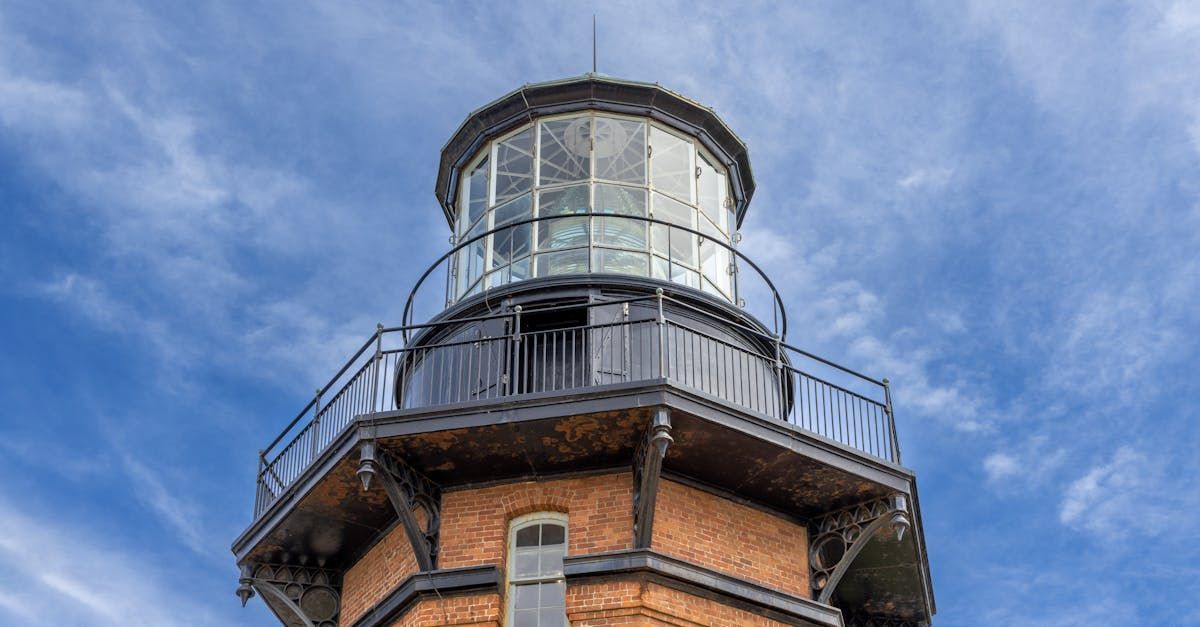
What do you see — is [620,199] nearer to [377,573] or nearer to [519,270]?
[519,270]

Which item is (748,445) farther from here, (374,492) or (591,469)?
(374,492)

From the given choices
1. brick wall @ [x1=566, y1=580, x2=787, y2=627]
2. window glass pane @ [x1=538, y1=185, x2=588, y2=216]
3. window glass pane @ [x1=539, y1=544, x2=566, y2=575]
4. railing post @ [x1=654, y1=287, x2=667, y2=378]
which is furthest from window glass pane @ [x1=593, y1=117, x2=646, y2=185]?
brick wall @ [x1=566, y1=580, x2=787, y2=627]

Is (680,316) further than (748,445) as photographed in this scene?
Yes

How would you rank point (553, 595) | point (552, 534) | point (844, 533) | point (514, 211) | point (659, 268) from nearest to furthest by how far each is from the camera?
point (553, 595) < point (552, 534) < point (844, 533) < point (659, 268) < point (514, 211)

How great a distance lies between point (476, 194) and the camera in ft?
74.9

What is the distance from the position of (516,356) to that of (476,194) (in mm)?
4956

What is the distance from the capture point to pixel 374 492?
1964 centimetres

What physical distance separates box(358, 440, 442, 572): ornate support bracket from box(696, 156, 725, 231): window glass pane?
228 inches

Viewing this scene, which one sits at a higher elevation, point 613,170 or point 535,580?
point 613,170

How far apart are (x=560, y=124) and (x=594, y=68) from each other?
6.24ft

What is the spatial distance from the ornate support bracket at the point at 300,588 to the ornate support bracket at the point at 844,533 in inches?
237

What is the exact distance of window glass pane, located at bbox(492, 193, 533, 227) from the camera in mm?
21859

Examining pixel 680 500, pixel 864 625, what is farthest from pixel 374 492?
pixel 864 625

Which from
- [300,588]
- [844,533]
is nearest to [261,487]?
[300,588]
